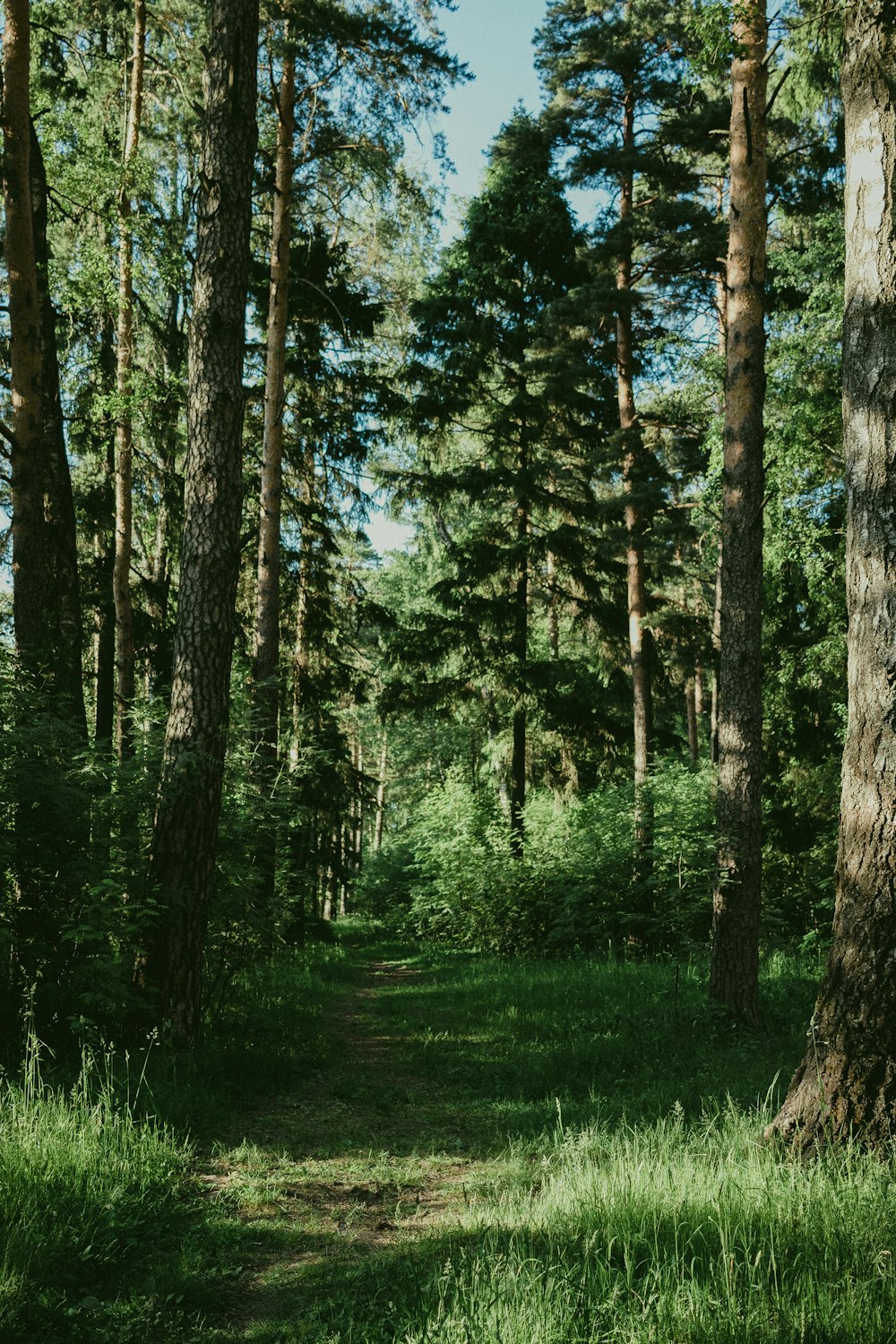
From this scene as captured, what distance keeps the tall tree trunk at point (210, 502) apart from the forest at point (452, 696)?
0.03 m

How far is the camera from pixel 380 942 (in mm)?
22875

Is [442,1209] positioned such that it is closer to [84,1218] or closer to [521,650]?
[84,1218]

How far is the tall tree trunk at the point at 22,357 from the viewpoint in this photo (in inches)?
343

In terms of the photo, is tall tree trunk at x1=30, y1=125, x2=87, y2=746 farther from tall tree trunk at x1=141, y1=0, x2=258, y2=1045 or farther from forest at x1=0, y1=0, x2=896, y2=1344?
tall tree trunk at x1=141, y1=0, x2=258, y2=1045

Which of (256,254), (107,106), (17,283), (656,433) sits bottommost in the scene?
(17,283)

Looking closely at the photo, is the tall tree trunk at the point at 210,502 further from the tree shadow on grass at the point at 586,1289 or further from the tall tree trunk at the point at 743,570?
the tall tree trunk at the point at 743,570

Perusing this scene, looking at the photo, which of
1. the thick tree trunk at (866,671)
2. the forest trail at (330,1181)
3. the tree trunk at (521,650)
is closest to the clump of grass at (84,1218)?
the forest trail at (330,1181)

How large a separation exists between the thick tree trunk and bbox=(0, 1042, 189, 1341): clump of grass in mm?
2926

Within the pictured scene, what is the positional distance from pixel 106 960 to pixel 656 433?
15878mm

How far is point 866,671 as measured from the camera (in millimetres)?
4566

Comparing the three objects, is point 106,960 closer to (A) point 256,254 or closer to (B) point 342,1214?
(B) point 342,1214

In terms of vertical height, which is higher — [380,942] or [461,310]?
[461,310]

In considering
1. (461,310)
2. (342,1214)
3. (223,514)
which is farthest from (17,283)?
(461,310)

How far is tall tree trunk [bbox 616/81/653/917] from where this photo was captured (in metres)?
15.3
